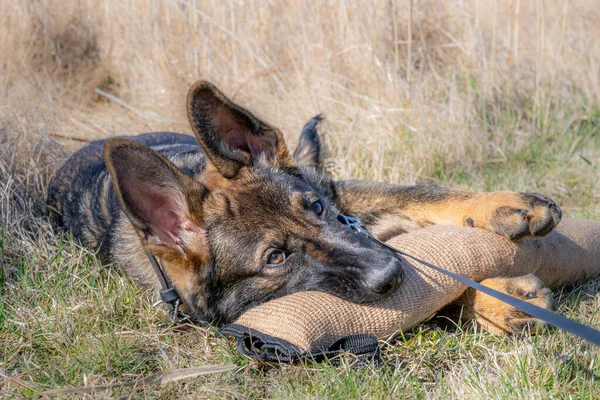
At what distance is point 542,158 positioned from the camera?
5.86 metres

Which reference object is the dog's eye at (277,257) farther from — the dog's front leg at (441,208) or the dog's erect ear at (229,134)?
the dog's front leg at (441,208)

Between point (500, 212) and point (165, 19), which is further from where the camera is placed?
point (165, 19)

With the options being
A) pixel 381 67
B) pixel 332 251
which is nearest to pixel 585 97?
pixel 381 67

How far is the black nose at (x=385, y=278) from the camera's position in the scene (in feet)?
9.43

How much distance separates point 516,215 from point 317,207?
3.39ft

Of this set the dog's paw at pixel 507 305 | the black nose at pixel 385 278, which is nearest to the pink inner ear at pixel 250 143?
the black nose at pixel 385 278

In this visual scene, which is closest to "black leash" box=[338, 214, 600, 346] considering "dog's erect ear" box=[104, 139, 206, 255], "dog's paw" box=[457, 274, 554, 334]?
"dog's paw" box=[457, 274, 554, 334]

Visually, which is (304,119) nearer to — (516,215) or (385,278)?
(516,215)

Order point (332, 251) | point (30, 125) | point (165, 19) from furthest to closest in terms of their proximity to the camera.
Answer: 1. point (165, 19)
2. point (30, 125)
3. point (332, 251)

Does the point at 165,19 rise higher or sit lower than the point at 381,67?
higher

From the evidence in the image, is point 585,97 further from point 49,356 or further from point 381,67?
point 49,356

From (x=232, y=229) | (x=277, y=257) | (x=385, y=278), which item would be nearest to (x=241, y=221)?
(x=232, y=229)

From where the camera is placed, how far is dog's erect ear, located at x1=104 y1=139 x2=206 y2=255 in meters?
2.91

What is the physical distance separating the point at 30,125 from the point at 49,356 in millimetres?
2960
